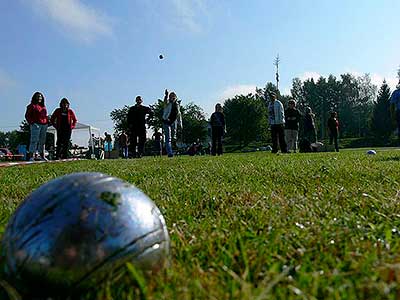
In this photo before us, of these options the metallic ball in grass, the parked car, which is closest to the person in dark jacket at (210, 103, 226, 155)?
the metallic ball in grass

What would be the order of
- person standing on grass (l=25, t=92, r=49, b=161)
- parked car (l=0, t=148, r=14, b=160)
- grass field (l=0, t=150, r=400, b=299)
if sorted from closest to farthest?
grass field (l=0, t=150, r=400, b=299), person standing on grass (l=25, t=92, r=49, b=161), parked car (l=0, t=148, r=14, b=160)

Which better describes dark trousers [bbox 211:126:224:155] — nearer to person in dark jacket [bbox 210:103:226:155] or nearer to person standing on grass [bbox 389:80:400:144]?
person in dark jacket [bbox 210:103:226:155]

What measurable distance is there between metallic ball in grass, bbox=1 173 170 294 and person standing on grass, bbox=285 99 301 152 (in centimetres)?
1572

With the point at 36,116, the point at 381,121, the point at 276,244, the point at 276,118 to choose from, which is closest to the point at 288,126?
the point at 276,118

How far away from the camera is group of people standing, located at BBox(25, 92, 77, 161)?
13289mm

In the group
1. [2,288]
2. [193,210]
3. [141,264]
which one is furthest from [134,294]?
[193,210]

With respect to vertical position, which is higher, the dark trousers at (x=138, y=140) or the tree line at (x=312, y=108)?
the tree line at (x=312, y=108)

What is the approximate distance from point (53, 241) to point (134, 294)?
13.2 inches

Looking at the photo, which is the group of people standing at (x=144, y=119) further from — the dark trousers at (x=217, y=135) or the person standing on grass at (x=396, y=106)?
the person standing on grass at (x=396, y=106)

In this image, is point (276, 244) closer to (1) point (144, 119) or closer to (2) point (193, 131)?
(1) point (144, 119)

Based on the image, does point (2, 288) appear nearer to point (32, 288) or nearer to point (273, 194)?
point (32, 288)

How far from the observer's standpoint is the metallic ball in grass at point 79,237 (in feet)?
5.10

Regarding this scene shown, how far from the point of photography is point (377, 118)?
8025cm

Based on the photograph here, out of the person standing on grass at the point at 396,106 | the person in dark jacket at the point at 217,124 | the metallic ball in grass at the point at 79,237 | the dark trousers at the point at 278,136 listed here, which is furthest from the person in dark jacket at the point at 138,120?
the metallic ball in grass at the point at 79,237
